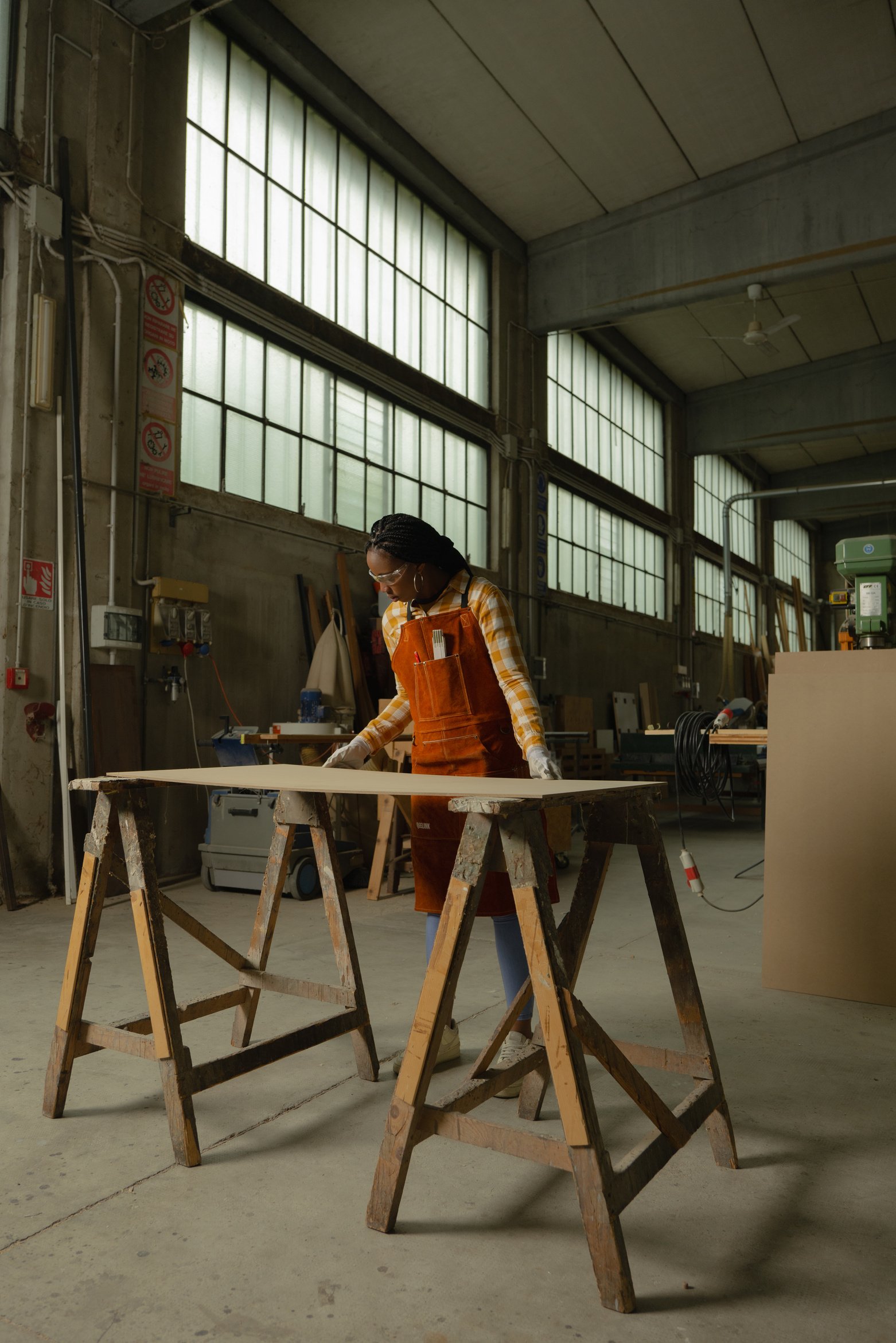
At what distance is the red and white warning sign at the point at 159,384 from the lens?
5.34 meters

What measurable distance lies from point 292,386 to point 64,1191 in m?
5.79

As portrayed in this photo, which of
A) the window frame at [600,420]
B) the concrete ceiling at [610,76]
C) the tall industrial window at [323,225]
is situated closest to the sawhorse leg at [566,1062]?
the tall industrial window at [323,225]

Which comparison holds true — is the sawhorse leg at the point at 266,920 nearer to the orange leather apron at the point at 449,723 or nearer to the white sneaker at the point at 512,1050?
the orange leather apron at the point at 449,723

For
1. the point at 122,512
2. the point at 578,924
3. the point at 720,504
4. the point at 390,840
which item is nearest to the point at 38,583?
the point at 122,512

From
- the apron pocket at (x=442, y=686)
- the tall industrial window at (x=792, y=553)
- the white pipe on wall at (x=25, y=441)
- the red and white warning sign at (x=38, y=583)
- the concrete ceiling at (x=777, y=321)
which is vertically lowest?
the apron pocket at (x=442, y=686)

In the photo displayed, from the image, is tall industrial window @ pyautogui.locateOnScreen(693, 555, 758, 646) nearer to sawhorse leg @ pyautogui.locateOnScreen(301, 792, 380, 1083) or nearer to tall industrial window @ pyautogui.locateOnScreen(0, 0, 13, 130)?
tall industrial window @ pyautogui.locateOnScreen(0, 0, 13, 130)

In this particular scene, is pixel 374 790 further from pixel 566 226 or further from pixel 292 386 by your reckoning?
pixel 566 226

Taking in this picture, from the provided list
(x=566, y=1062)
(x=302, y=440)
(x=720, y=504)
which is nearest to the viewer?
(x=566, y=1062)

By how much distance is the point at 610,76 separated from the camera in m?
6.82

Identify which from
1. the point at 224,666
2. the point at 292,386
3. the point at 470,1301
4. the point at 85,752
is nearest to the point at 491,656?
the point at 470,1301

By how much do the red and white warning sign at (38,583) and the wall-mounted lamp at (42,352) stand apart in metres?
0.82

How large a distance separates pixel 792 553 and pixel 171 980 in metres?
18.3

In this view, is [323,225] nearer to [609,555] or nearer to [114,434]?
[114,434]

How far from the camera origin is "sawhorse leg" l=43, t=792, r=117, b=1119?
6.55ft
